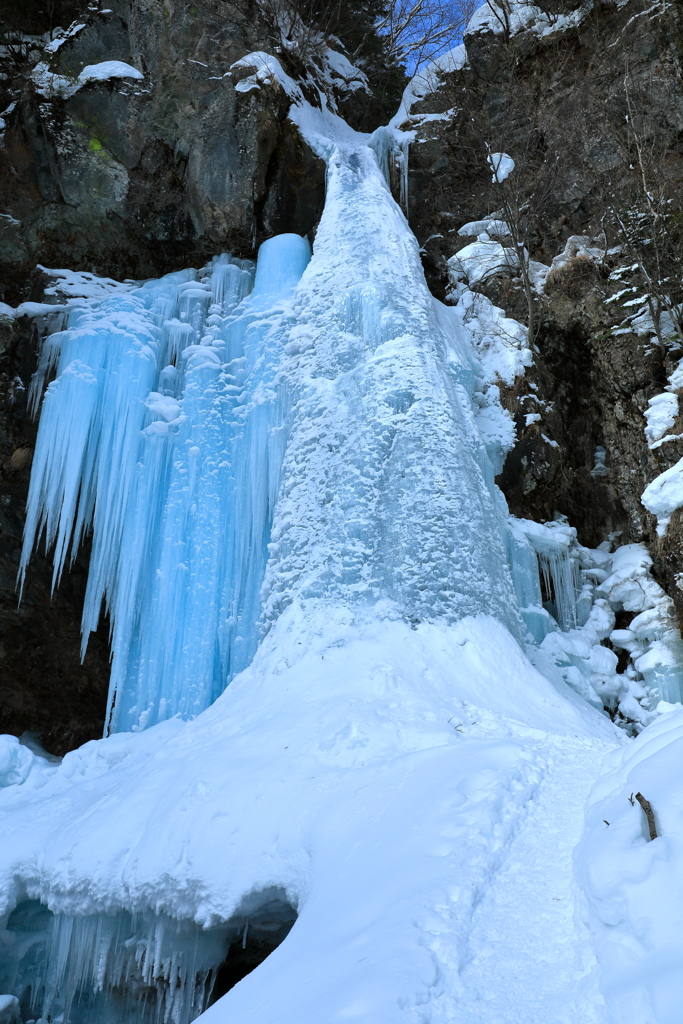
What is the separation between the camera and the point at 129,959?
3.95 meters

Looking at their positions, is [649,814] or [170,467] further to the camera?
[170,467]

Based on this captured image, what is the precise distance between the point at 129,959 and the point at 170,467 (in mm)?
5451

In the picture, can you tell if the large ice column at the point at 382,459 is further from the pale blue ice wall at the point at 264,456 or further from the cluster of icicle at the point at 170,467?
the cluster of icicle at the point at 170,467

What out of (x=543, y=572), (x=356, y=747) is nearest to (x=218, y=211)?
(x=543, y=572)

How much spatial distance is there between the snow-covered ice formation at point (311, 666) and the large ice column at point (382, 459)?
3 centimetres

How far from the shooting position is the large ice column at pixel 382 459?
6.02 metres

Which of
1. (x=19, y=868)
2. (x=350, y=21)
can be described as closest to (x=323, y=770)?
(x=19, y=868)

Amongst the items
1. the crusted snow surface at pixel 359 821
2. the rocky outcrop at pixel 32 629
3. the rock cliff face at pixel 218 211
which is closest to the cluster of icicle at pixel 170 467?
the rocky outcrop at pixel 32 629

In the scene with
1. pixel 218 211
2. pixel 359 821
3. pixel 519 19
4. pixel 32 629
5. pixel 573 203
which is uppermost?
pixel 519 19

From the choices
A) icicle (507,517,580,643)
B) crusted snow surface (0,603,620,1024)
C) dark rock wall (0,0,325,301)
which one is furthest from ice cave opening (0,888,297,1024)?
dark rock wall (0,0,325,301)

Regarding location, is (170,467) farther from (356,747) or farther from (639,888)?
(639,888)

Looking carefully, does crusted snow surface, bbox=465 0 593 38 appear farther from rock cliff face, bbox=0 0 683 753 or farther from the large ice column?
the large ice column

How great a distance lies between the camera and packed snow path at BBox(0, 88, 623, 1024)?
6.71ft

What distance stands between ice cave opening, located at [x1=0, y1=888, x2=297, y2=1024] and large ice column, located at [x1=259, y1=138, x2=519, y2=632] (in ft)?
8.86
